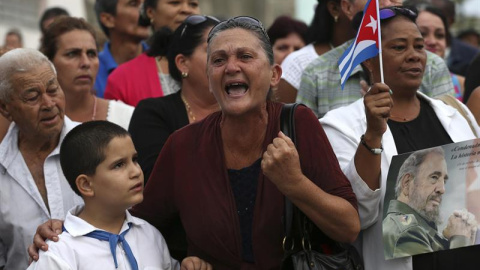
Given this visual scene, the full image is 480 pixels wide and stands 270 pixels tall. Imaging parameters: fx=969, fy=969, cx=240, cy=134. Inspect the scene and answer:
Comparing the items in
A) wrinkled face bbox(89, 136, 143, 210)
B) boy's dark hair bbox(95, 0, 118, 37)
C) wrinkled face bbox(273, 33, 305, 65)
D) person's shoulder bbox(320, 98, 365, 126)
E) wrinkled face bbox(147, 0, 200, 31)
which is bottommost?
wrinkled face bbox(89, 136, 143, 210)

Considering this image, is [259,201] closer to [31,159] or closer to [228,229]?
[228,229]

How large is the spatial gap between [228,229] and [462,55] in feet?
22.5

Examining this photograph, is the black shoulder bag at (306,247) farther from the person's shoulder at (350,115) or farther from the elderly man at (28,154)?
the elderly man at (28,154)

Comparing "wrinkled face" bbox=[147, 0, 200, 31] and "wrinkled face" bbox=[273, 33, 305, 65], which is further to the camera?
"wrinkled face" bbox=[273, 33, 305, 65]

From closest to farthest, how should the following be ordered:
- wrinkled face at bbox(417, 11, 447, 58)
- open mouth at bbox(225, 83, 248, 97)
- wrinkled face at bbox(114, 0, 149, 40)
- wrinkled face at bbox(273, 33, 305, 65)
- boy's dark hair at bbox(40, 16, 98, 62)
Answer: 1. open mouth at bbox(225, 83, 248, 97)
2. boy's dark hair at bbox(40, 16, 98, 62)
3. wrinkled face at bbox(417, 11, 447, 58)
4. wrinkled face at bbox(114, 0, 149, 40)
5. wrinkled face at bbox(273, 33, 305, 65)

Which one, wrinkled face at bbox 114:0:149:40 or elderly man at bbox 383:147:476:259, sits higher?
wrinkled face at bbox 114:0:149:40

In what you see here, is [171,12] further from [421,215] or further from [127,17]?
[421,215]

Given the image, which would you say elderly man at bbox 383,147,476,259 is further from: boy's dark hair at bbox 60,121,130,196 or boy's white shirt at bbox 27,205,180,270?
boy's dark hair at bbox 60,121,130,196

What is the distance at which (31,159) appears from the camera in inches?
229

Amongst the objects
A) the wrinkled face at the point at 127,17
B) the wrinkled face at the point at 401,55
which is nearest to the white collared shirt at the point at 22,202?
the wrinkled face at the point at 401,55

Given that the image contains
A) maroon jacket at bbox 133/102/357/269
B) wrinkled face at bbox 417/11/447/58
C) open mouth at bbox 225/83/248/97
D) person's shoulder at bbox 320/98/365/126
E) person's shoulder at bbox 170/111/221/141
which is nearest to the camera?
maroon jacket at bbox 133/102/357/269

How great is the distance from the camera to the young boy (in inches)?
193

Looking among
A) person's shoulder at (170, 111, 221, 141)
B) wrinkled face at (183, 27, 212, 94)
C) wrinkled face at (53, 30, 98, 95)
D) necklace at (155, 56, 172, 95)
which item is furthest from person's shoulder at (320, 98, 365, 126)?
wrinkled face at (53, 30, 98, 95)

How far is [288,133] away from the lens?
4844 mm
